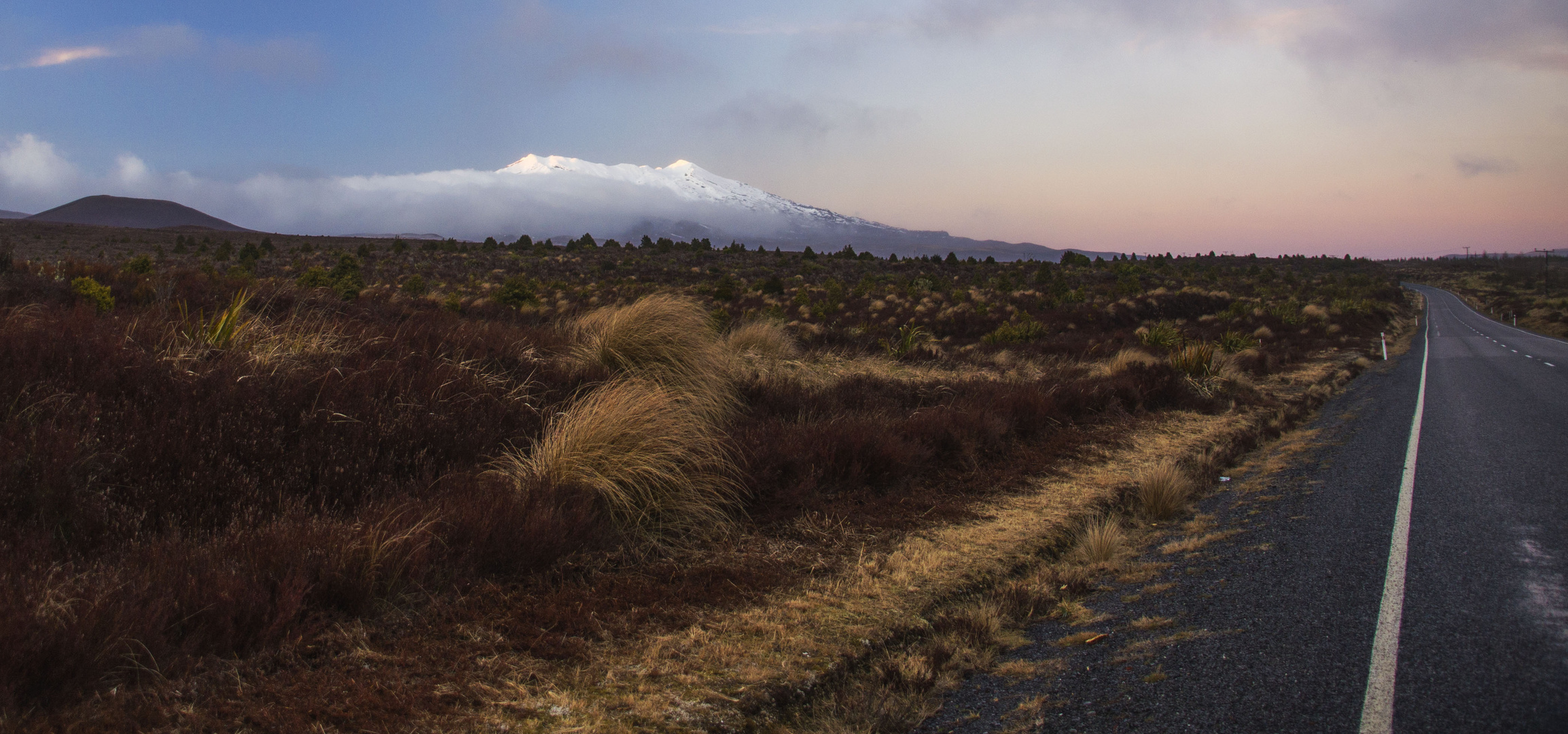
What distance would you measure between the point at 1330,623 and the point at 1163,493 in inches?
110

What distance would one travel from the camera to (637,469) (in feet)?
16.0

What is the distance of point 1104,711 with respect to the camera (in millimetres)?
2924

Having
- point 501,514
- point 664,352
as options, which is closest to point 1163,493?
point 664,352

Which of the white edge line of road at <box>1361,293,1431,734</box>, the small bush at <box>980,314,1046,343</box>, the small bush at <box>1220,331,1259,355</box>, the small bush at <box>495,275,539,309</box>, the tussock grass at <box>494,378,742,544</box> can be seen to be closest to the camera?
the white edge line of road at <box>1361,293,1431,734</box>

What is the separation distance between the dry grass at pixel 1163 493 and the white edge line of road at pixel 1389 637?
54.5 inches

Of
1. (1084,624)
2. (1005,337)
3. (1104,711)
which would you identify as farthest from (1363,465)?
(1005,337)

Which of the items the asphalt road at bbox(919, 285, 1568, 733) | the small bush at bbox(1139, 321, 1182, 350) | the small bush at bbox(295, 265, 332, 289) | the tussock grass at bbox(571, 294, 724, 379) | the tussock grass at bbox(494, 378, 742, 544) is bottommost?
the asphalt road at bbox(919, 285, 1568, 733)

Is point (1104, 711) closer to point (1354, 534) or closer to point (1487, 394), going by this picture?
point (1354, 534)

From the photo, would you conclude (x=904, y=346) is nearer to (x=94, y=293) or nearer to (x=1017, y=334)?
(x=1017, y=334)

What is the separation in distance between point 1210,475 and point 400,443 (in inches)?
273

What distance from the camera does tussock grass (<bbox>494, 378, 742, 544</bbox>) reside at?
15.6 ft

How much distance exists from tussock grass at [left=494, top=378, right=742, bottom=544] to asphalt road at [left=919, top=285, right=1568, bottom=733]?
216 cm

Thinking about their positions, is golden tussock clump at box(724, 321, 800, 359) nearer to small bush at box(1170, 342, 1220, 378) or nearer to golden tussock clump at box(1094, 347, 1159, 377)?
golden tussock clump at box(1094, 347, 1159, 377)

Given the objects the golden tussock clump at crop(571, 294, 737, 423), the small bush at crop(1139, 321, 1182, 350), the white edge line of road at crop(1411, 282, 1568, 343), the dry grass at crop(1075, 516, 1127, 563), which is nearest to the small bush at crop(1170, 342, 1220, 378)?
the small bush at crop(1139, 321, 1182, 350)
